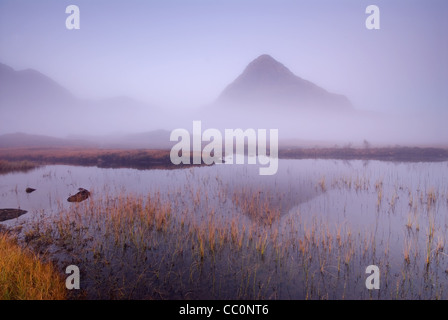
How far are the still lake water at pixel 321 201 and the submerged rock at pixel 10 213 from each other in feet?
1.40

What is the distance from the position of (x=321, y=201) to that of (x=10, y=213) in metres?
18.2

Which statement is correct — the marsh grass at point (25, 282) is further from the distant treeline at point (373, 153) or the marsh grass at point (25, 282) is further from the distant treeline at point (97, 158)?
the distant treeline at point (373, 153)

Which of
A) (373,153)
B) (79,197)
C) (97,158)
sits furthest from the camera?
(373,153)

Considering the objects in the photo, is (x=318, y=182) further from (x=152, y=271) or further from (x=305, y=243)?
(x=152, y=271)

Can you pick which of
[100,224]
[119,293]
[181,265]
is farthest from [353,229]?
[100,224]

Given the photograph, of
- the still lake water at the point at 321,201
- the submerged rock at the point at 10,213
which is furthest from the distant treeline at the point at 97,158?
the submerged rock at the point at 10,213

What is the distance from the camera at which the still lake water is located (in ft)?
26.0

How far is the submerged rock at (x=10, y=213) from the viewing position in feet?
32.8

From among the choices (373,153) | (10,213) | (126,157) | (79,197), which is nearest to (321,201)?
(79,197)

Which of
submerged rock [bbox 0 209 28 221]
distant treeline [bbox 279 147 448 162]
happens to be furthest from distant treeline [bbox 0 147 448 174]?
submerged rock [bbox 0 209 28 221]

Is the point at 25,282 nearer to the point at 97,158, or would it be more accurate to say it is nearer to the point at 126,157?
the point at 126,157

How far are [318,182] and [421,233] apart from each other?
9446 millimetres

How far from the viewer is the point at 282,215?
10.6 metres

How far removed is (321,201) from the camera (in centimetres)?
1299
